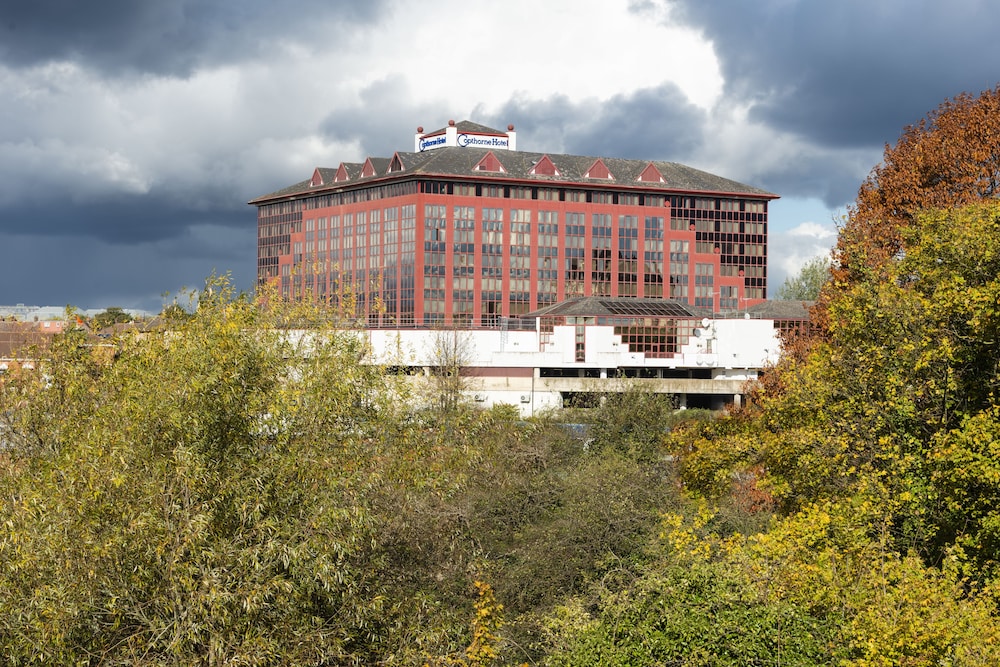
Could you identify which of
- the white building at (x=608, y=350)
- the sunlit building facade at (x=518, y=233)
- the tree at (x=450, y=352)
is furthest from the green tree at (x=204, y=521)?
the sunlit building facade at (x=518, y=233)

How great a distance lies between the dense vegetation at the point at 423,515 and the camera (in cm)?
2127

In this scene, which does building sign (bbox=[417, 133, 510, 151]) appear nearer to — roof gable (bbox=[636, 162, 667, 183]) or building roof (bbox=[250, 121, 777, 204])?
building roof (bbox=[250, 121, 777, 204])

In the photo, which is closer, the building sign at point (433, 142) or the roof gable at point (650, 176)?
the roof gable at point (650, 176)

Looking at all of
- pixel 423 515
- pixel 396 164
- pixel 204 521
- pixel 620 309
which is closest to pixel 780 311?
pixel 620 309

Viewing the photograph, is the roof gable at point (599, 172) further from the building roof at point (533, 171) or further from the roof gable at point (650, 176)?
the roof gable at point (650, 176)

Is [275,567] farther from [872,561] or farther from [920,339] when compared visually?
[920,339]

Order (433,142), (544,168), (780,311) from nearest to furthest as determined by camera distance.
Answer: (780,311) → (544,168) → (433,142)

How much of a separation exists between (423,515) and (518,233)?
5346 inches

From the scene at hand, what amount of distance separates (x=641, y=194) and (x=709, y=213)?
42.4ft

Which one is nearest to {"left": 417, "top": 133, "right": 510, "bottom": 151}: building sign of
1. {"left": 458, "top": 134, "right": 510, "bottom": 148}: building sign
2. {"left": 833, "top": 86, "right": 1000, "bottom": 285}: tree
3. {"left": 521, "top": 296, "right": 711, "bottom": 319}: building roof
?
{"left": 458, "top": 134, "right": 510, "bottom": 148}: building sign

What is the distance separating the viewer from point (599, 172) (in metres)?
171

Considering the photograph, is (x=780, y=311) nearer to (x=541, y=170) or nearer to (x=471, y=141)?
(x=541, y=170)

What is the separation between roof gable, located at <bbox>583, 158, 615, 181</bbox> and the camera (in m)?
171

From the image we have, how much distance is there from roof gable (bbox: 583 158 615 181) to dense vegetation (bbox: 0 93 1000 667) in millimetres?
136123
